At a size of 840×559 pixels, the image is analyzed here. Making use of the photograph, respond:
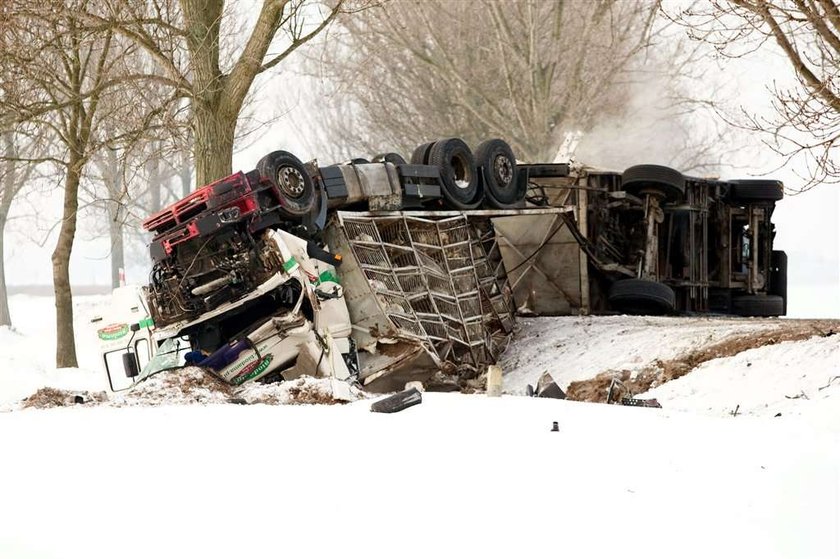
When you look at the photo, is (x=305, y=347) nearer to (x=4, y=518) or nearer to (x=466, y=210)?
(x=466, y=210)

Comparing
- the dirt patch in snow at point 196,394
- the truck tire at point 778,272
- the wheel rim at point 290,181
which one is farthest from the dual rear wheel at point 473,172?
the truck tire at point 778,272

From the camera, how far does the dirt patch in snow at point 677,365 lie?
13977 millimetres

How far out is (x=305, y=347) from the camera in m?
14.5

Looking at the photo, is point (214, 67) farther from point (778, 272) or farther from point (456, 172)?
point (778, 272)

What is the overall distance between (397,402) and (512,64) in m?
29.0

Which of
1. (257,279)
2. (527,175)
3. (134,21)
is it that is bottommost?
(257,279)

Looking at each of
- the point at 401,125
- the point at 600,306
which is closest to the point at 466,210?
the point at 600,306

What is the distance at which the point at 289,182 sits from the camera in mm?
15141

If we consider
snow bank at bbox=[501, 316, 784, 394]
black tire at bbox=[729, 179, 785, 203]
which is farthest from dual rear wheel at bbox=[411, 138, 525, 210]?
black tire at bbox=[729, 179, 785, 203]

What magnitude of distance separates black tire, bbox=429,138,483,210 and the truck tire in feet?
24.6

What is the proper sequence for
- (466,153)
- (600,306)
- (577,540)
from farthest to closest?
1. (600,306)
2. (466,153)
3. (577,540)

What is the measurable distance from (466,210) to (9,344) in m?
17.2

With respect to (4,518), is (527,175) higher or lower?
higher

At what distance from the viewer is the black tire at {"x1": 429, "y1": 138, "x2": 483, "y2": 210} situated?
17859mm
